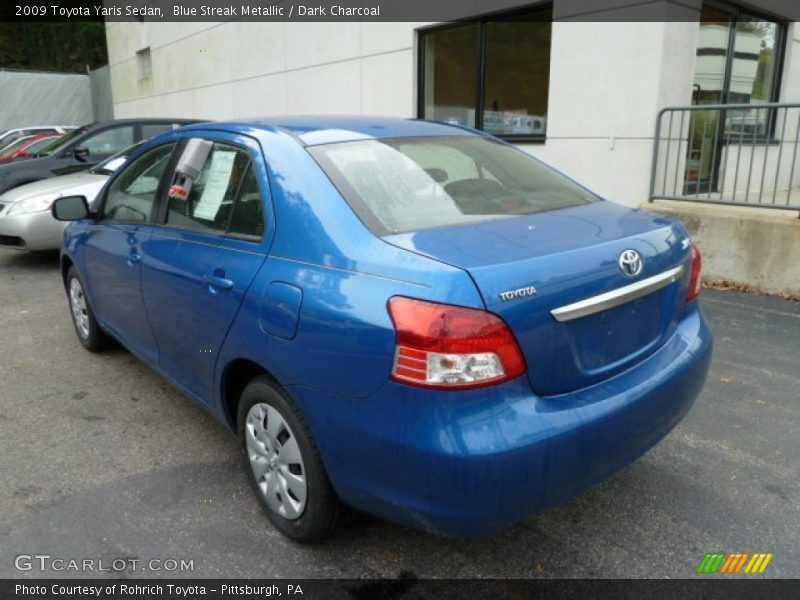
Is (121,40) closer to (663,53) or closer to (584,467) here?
(663,53)

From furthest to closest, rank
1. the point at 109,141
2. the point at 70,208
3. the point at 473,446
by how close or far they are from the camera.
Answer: the point at 109,141 < the point at 70,208 < the point at 473,446

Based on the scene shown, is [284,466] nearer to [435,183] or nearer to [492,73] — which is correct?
[435,183]

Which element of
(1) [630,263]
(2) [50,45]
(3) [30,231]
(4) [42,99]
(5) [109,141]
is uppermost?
(2) [50,45]

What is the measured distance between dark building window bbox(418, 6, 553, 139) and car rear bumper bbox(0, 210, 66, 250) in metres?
5.15

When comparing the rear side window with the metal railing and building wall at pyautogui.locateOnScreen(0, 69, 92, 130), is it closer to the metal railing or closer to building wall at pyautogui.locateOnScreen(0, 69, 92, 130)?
the metal railing

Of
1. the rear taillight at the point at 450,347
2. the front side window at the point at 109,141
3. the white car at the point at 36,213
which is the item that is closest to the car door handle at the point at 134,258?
the rear taillight at the point at 450,347

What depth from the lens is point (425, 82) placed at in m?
9.39

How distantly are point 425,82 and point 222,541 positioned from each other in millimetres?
8056

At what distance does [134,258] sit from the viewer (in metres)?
3.40

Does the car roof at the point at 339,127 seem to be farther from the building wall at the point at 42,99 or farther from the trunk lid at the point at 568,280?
the building wall at the point at 42,99

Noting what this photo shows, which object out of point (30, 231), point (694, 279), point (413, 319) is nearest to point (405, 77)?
point (30, 231)

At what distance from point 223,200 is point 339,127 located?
0.62 meters

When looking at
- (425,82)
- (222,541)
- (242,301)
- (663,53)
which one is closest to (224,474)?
(222,541)

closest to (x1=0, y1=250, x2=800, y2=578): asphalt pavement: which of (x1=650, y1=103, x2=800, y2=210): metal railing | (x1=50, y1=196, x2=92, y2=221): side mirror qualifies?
(x1=50, y1=196, x2=92, y2=221): side mirror
